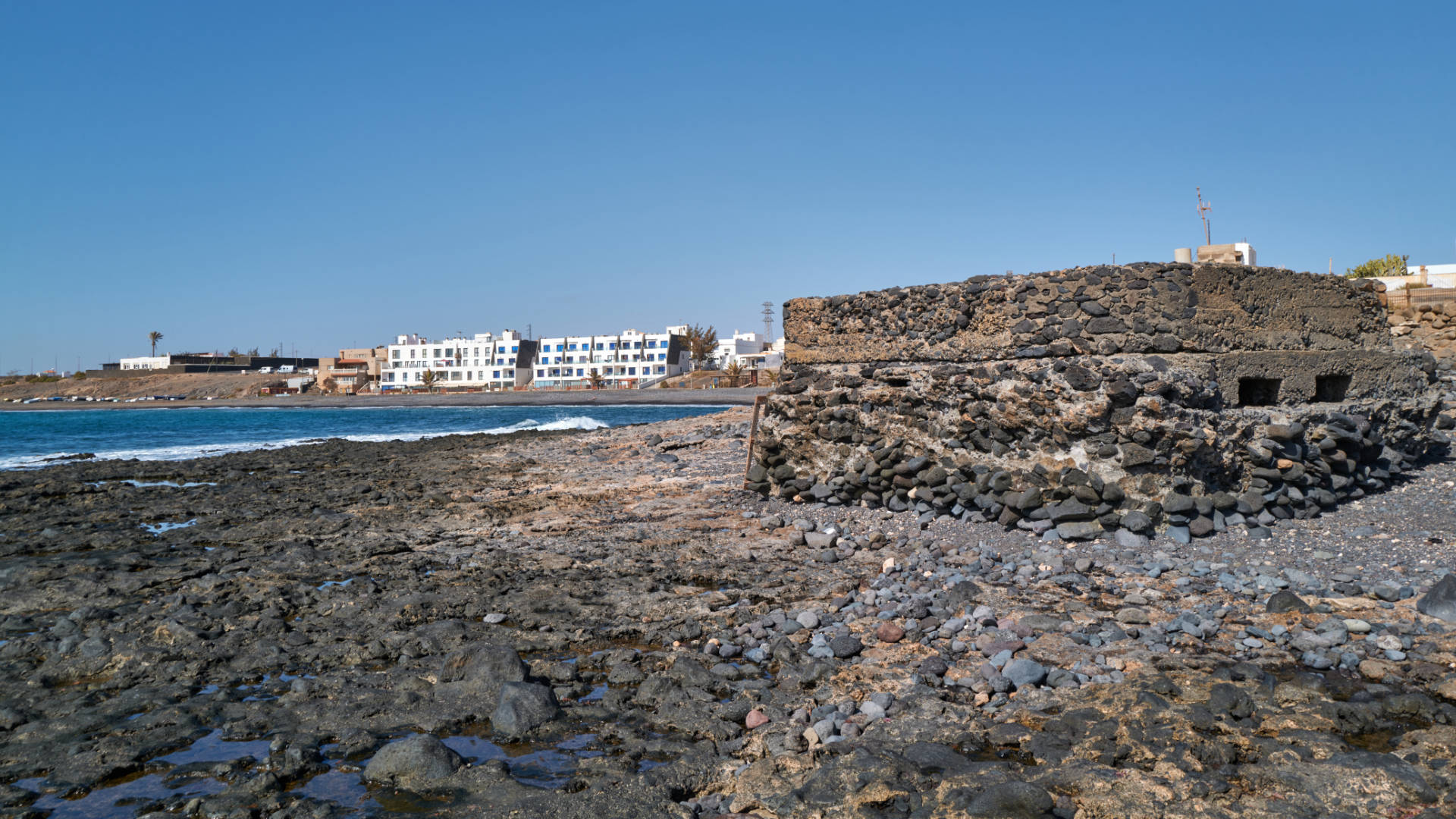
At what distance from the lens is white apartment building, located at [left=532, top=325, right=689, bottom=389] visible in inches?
4739

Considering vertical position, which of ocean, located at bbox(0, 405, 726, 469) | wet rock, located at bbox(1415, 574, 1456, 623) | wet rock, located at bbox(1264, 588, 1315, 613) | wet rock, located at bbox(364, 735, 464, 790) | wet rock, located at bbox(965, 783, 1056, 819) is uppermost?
wet rock, located at bbox(1415, 574, 1456, 623)

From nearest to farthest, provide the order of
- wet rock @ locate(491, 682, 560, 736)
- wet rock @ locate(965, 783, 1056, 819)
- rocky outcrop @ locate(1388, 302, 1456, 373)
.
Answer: wet rock @ locate(965, 783, 1056, 819), wet rock @ locate(491, 682, 560, 736), rocky outcrop @ locate(1388, 302, 1456, 373)

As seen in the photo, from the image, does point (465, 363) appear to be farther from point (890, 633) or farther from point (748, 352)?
point (890, 633)

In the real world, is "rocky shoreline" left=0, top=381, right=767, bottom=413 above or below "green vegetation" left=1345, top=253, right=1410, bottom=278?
below

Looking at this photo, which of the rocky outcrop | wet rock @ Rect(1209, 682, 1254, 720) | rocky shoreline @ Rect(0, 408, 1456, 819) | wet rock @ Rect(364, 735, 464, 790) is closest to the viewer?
rocky shoreline @ Rect(0, 408, 1456, 819)

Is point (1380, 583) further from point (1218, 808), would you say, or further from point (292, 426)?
point (292, 426)

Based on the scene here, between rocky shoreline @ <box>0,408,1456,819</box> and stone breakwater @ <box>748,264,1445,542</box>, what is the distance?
37 centimetres

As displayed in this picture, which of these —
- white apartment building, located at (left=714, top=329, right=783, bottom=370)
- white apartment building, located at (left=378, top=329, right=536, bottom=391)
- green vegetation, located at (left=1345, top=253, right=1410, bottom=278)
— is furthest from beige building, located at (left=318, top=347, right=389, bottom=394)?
green vegetation, located at (left=1345, top=253, right=1410, bottom=278)

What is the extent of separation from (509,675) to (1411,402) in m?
10.2

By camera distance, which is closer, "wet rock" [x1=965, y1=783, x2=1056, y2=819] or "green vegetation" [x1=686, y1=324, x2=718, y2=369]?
"wet rock" [x1=965, y1=783, x2=1056, y2=819]

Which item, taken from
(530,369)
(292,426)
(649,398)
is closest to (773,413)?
(292,426)

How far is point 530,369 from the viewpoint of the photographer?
127 metres

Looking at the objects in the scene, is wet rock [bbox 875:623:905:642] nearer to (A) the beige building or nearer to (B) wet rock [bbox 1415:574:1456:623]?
(B) wet rock [bbox 1415:574:1456:623]

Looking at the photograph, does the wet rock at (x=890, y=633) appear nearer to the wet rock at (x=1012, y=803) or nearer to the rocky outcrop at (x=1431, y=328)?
the wet rock at (x=1012, y=803)
